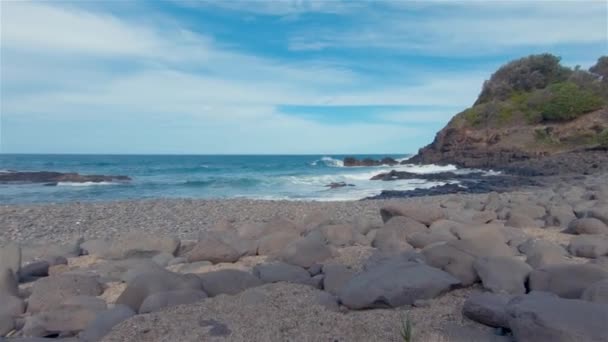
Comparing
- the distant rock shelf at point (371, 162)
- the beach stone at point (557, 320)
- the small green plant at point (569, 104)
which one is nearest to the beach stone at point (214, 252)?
A: the beach stone at point (557, 320)

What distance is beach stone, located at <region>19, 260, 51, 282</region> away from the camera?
19.3 feet

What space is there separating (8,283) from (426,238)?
13.2ft

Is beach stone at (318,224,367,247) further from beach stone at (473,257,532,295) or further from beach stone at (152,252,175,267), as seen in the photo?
beach stone at (473,257,532,295)

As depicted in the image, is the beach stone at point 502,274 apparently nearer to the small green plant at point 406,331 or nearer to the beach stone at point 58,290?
the small green plant at point 406,331

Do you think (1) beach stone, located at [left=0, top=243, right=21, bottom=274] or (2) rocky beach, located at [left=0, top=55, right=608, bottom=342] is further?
(1) beach stone, located at [left=0, top=243, right=21, bottom=274]

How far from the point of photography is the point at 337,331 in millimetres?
3527

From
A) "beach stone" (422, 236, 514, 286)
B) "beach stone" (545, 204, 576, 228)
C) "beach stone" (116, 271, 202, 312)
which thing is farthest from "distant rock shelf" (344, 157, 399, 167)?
"beach stone" (116, 271, 202, 312)

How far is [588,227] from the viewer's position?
671 centimetres

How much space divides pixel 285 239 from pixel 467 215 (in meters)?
2.99

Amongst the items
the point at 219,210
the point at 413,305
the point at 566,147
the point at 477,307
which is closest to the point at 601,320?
the point at 477,307

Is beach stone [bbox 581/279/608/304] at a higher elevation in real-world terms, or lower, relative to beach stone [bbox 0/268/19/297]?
higher

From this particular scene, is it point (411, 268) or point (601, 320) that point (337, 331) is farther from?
point (601, 320)

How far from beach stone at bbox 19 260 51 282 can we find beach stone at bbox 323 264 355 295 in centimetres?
326

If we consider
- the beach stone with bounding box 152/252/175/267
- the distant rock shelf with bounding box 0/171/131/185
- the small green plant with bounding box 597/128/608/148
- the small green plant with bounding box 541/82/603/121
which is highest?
the small green plant with bounding box 541/82/603/121
